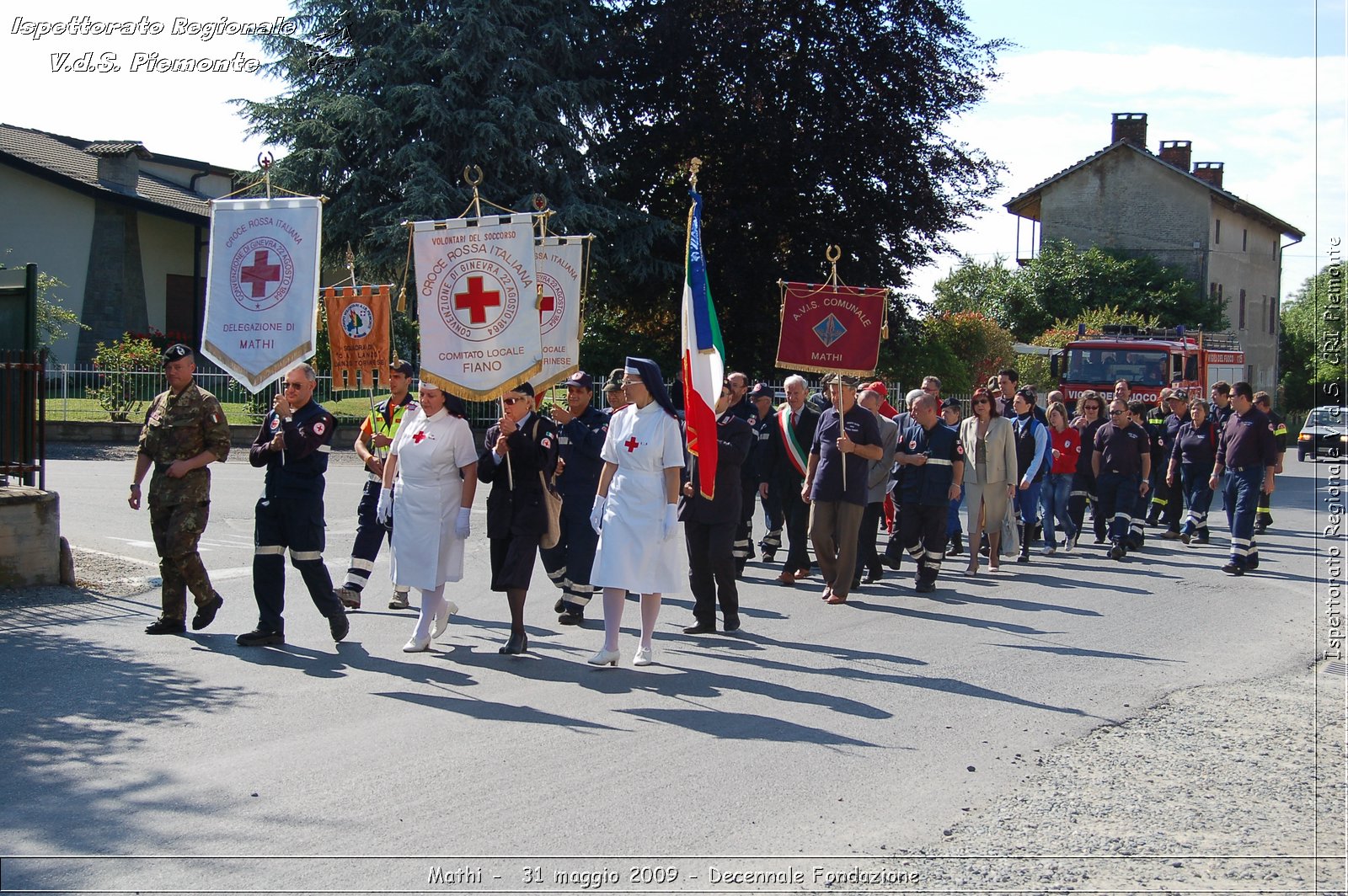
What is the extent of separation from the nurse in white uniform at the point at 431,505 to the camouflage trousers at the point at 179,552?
4.66 feet

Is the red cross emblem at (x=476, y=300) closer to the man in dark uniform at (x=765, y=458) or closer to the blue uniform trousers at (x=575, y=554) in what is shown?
the blue uniform trousers at (x=575, y=554)

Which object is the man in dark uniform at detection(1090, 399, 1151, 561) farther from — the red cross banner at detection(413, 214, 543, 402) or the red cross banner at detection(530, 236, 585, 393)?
the red cross banner at detection(413, 214, 543, 402)

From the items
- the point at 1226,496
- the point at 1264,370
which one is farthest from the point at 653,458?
the point at 1264,370

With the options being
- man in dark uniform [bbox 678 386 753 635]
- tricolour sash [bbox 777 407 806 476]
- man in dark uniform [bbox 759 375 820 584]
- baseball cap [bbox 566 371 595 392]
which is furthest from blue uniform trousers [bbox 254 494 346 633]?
tricolour sash [bbox 777 407 806 476]

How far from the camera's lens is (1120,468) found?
14.8 meters

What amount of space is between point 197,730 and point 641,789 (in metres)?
2.39

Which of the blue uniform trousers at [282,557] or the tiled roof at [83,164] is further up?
the tiled roof at [83,164]

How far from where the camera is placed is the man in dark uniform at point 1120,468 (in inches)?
575

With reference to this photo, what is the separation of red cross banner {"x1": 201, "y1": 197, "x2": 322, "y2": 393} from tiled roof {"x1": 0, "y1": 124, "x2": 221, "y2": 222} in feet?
84.8

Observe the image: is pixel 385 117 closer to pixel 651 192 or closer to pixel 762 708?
pixel 651 192

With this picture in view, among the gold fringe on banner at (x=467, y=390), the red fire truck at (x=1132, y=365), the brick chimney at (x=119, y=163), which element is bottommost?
the gold fringe on banner at (x=467, y=390)

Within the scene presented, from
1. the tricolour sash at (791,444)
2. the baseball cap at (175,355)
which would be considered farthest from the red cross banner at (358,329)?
the baseball cap at (175,355)

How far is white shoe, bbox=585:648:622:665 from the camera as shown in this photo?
8.05 meters

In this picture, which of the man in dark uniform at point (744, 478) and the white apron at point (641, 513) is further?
the man in dark uniform at point (744, 478)
